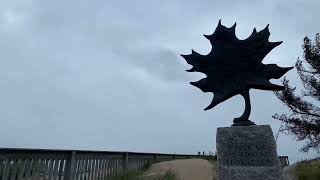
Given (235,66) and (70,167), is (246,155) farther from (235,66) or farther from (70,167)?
(70,167)

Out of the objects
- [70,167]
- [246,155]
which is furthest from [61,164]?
[246,155]

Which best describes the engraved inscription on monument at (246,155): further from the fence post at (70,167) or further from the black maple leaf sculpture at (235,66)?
the fence post at (70,167)

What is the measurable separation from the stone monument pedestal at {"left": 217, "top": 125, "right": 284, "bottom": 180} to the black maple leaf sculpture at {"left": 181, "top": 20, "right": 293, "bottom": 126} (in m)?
0.31

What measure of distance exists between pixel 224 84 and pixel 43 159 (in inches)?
151

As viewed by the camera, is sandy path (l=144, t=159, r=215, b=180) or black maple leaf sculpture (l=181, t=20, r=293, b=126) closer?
black maple leaf sculpture (l=181, t=20, r=293, b=126)

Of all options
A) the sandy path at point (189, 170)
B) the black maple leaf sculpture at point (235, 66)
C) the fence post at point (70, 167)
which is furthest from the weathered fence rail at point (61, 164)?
the black maple leaf sculpture at point (235, 66)

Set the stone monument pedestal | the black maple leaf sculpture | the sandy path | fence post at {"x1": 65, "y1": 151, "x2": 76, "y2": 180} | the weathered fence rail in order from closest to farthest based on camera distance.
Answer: the weathered fence rail → the stone monument pedestal → the black maple leaf sculpture → fence post at {"x1": 65, "y1": 151, "x2": 76, "y2": 180} → the sandy path

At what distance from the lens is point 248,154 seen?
633 cm

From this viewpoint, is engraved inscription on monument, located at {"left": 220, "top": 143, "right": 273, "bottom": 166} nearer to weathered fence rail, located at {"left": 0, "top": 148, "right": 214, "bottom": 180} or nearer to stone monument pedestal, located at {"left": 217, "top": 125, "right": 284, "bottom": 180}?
stone monument pedestal, located at {"left": 217, "top": 125, "right": 284, "bottom": 180}

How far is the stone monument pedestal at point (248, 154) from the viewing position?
611 centimetres

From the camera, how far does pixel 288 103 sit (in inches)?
675

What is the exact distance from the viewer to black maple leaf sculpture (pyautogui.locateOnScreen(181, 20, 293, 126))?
6801 mm

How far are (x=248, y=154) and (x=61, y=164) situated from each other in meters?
3.87

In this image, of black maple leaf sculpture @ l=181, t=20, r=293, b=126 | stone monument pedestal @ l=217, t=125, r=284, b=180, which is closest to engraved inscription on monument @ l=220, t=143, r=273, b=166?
stone monument pedestal @ l=217, t=125, r=284, b=180
